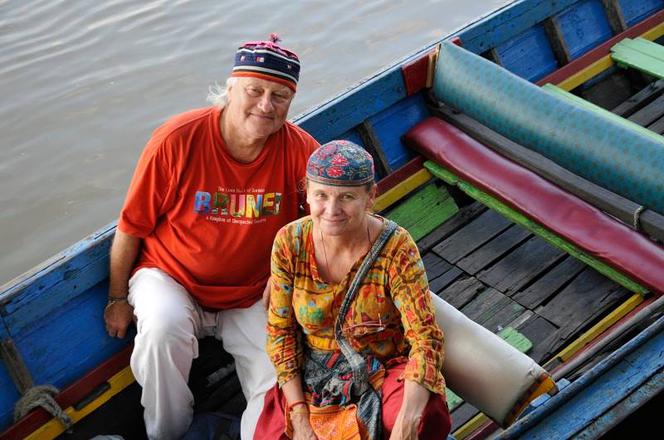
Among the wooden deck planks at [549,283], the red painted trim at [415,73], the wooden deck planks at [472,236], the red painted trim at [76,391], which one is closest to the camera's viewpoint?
the red painted trim at [76,391]

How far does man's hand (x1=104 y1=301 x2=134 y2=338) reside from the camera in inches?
132

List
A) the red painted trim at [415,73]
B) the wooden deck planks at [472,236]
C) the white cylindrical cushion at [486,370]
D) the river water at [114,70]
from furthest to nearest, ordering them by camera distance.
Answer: the river water at [114,70] → the red painted trim at [415,73] → the wooden deck planks at [472,236] → the white cylindrical cushion at [486,370]

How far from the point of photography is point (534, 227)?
409 cm

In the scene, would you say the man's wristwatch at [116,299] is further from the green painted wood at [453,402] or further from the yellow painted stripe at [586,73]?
the yellow painted stripe at [586,73]

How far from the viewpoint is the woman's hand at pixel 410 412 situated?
2512 mm

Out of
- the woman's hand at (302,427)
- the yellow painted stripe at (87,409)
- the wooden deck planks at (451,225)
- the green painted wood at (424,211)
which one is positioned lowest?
the wooden deck planks at (451,225)

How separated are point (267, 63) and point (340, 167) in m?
0.66

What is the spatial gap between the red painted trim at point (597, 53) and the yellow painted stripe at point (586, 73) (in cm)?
2

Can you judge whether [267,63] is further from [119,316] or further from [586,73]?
[586,73]

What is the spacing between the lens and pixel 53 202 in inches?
258

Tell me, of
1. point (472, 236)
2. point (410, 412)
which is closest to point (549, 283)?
point (472, 236)

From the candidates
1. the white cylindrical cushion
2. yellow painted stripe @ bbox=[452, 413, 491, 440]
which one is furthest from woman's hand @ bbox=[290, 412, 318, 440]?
yellow painted stripe @ bbox=[452, 413, 491, 440]

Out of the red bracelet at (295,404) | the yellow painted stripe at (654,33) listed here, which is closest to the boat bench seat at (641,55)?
the yellow painted stripe at (654,33)

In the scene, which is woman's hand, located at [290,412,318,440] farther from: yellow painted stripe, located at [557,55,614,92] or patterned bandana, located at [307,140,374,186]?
yellow painted stripe, located at [557,55,614,92]
